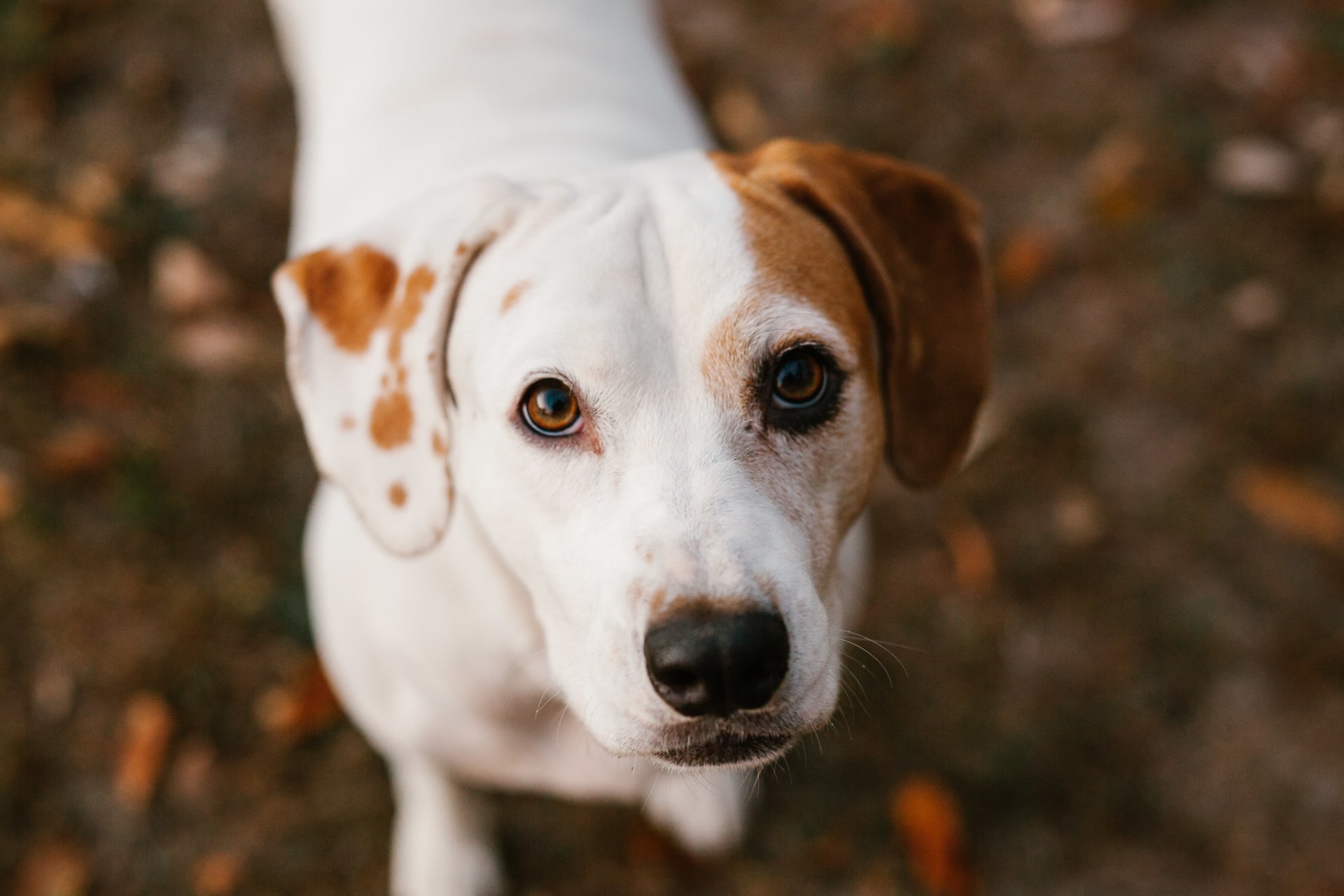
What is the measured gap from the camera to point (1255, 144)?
162 inches

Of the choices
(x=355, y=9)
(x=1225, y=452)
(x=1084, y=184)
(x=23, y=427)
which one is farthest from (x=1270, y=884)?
(x=23, y=427)

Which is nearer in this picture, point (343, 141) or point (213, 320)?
point (343, 141)

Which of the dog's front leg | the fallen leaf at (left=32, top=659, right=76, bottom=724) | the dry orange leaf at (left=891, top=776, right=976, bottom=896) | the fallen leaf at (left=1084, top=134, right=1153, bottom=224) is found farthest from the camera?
the fallen leaf at (left=1084, top=134, right=1153, bottom=224)

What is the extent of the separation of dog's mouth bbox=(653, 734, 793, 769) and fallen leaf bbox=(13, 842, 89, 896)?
81.6 inches

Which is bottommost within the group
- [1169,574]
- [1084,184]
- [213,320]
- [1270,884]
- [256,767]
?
[1270,884]

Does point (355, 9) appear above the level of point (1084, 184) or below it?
above

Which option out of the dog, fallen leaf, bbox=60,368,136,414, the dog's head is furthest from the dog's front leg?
fallen leaf, bbox=60,368,136,414

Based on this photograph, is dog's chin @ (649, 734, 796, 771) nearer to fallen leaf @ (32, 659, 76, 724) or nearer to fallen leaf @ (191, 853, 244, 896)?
fallen leaf @ (191, 853, 244, 896)

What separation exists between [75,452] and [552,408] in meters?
2.48

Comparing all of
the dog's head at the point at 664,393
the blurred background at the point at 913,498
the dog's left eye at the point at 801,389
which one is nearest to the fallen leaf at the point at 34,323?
the blurred background at the point at 913,498

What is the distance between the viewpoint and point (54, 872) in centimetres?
284

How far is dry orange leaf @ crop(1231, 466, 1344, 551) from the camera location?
11.2 feet

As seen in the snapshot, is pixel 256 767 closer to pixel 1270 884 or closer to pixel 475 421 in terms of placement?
pixel 475 421

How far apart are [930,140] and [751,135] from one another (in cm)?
76
